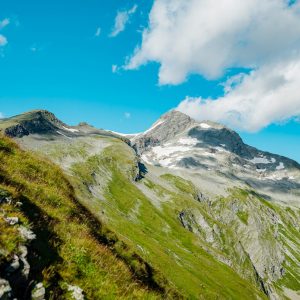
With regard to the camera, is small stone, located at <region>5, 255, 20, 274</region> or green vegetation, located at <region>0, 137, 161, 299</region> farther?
green vegetation, located at <region>0, 137, 161, 299</region>

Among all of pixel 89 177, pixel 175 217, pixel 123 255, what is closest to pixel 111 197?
pixel 89 177

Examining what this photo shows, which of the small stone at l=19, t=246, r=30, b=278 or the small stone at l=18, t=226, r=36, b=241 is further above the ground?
the small stone at l=18, t=226, r=36, b=241

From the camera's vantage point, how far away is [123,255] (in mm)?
23094

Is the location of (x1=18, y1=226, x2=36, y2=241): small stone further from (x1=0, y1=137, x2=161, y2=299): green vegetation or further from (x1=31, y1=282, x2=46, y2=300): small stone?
(x1=31, y1=282, x2=46, y2=300): small stone

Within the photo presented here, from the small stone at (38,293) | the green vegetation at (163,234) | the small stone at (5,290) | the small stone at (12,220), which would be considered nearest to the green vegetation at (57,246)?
the small stone at (12,220)

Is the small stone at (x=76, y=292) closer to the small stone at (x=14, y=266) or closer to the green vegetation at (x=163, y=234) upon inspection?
the small stone at (x=14, y=266)

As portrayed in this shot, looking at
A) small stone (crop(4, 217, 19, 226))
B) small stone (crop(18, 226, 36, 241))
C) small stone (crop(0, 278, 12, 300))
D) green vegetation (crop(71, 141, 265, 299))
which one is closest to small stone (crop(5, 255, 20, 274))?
small stone (crop(0, 278, 12, 300))

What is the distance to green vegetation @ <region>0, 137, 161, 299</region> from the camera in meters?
11.6

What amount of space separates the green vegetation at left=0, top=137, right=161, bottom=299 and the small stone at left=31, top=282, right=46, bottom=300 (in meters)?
0.30

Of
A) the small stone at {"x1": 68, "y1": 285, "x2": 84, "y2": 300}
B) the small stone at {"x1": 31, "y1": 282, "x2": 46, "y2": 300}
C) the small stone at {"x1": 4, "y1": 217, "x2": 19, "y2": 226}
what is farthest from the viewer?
the small stone at {"x1": 4, "y1": 217, "x2": 19, "y2": 226}

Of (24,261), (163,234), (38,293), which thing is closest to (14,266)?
(24,261)

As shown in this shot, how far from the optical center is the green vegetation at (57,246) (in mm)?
11597

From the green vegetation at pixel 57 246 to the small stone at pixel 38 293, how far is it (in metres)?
0.30

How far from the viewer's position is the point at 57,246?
1341 cm
